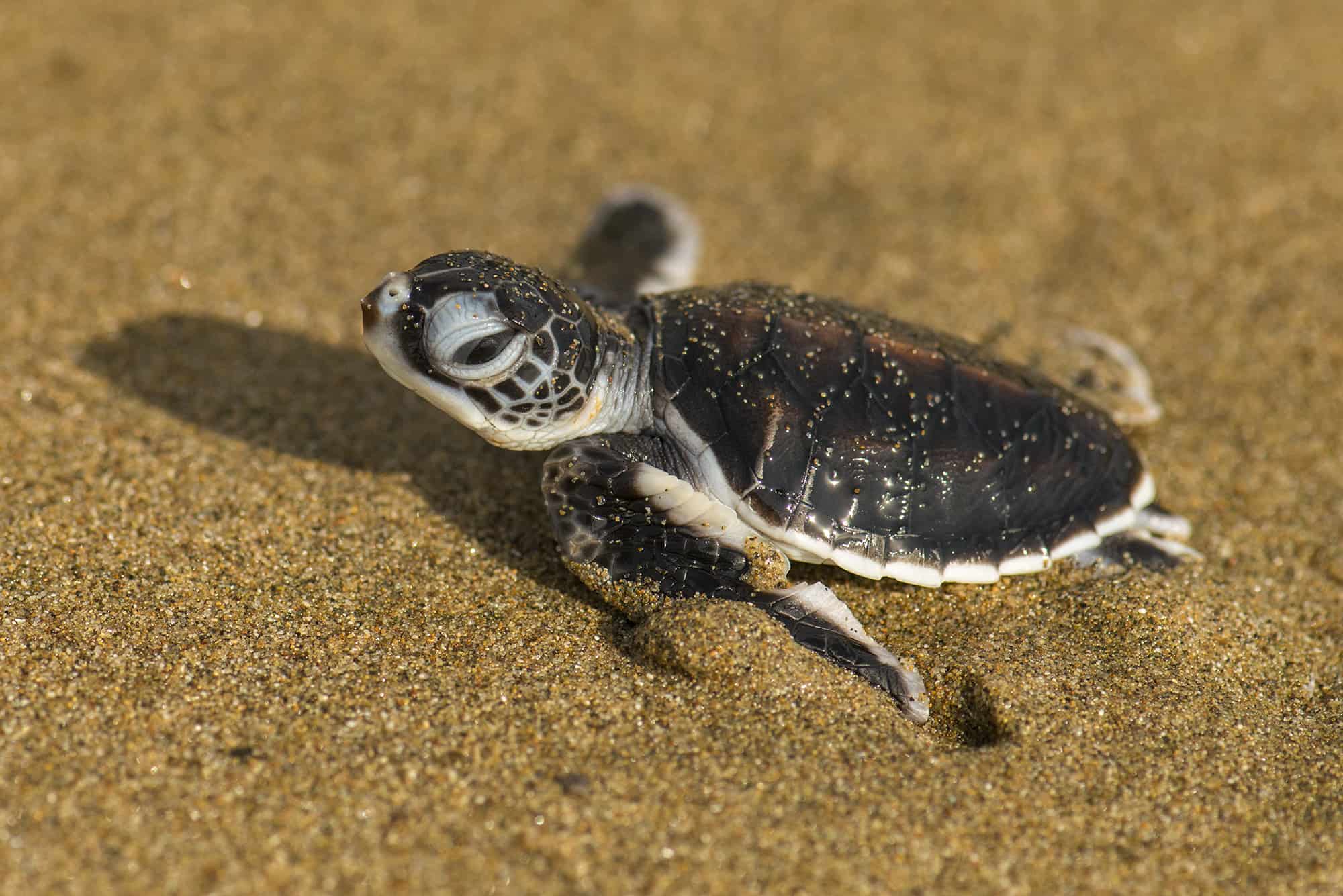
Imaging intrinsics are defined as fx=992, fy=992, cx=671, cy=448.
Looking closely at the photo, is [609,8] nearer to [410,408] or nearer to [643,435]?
[410,408]

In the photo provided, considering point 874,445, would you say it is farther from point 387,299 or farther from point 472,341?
point 387,299

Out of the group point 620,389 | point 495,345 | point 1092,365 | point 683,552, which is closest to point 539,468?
point 620,389

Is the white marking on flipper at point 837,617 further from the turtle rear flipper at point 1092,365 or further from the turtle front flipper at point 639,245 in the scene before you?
the turtle front flipper at point 639,245

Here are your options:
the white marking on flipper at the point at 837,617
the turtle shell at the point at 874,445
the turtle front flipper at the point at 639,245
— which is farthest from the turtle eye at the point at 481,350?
the turtle front flipper at the point at 639,245

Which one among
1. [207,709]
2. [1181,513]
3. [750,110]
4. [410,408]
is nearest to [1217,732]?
[1181,513]

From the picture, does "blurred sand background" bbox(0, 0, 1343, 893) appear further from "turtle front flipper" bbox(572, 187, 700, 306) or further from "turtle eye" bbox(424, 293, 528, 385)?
"turtle eye" bbox(424, 293, 528, 385)

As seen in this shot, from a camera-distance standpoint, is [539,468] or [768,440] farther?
[539,468]
